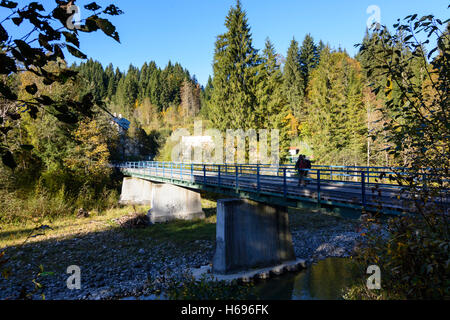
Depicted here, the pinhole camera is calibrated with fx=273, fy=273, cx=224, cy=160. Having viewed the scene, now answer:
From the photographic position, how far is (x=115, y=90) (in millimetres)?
96000

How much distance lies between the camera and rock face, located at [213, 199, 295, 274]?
40.6 feet

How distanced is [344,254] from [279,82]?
24.7 m

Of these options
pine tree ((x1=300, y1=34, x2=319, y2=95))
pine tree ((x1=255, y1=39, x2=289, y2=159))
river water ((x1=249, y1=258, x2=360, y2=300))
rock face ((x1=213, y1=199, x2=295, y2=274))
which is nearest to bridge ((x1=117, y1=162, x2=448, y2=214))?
rock face ((x1=213, y1=199, x2=295, y2=274))

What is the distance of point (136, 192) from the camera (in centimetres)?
3050

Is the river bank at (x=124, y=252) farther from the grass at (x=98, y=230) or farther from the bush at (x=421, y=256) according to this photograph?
the bush at (x=421, y=256)

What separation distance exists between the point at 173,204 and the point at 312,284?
1393cm

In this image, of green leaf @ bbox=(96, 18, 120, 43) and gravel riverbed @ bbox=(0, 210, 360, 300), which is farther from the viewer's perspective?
gravel riverbed @ bbox=(0, 210, 360, 300)

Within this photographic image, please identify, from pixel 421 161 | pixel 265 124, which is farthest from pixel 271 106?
pixel 421 161

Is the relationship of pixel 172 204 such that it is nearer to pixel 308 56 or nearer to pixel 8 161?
pixel 8 161

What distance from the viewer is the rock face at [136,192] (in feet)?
97.3

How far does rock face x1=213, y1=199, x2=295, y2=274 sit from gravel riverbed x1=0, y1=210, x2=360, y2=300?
200 cm

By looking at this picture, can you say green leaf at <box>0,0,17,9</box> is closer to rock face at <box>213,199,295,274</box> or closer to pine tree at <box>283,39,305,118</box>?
rock face at <box>213,199,295,274</box>
